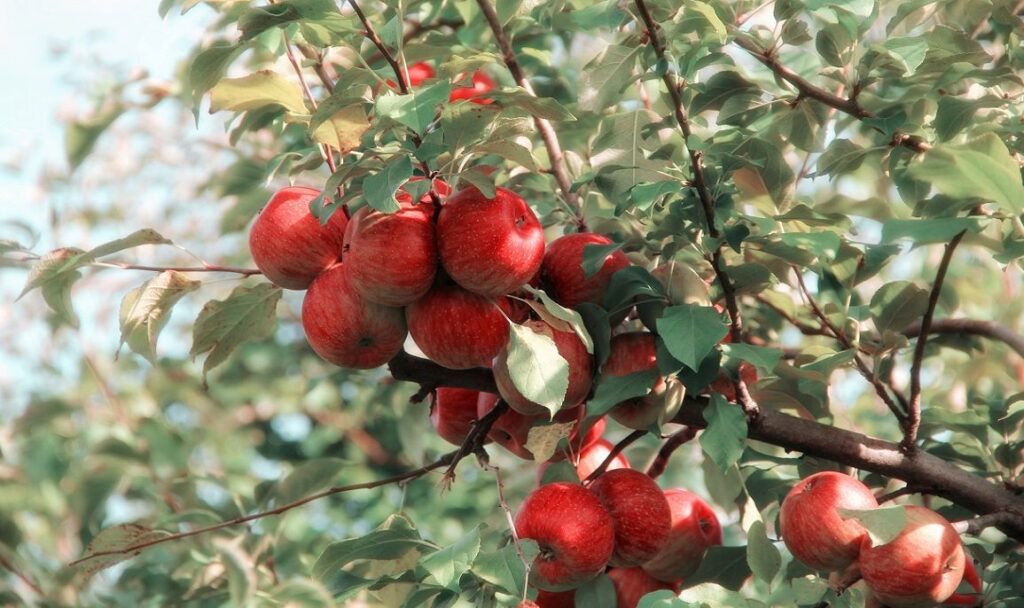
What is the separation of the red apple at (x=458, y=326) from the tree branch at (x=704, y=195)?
267 millimetres

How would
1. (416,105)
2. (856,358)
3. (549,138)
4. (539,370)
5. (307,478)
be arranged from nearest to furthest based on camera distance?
(416,105)
(539,370)
(856,358)
(549,138)
(307,478)

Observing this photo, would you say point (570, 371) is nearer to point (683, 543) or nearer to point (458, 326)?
point (458, 326)

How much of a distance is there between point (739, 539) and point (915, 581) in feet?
4.37

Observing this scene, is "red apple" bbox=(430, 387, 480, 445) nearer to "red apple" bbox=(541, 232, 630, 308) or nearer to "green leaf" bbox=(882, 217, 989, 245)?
"red apple" bbox=(541, 232, 630, 308)

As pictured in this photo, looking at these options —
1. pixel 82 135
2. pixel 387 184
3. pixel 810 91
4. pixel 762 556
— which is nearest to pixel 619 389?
pixel 762 556

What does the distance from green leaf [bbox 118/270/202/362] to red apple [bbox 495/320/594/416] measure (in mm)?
421

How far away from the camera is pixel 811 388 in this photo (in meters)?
1.47

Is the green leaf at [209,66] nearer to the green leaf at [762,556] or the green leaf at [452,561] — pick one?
the green leaf at [452,561]

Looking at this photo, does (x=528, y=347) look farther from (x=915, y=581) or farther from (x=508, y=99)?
(x=915, y=581)

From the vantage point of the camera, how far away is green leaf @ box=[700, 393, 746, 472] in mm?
1257

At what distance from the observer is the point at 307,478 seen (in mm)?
1890

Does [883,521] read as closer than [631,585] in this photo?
Yes

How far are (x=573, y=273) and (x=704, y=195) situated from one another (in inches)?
7.9

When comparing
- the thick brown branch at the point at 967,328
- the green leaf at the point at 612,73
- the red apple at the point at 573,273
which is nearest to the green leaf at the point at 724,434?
the red apple at the point at 573,273
